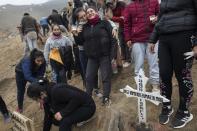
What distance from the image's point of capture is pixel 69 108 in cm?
587

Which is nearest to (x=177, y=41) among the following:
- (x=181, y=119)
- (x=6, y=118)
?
(x=181, y=119)

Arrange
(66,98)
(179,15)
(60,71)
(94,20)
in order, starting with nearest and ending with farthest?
(179,15)
(66,98)
(94,20)
(60,71)

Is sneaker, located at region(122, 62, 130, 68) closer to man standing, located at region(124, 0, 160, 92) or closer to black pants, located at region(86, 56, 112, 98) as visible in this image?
black pants, located at region(86, 56, 112, 98)

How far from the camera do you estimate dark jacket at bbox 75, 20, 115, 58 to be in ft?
21.2

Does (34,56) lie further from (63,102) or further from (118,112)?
(118,112)

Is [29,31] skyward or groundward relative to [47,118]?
skyward

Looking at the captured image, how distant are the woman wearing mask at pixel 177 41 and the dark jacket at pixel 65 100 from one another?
135 centimetres

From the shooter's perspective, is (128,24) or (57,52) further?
(57,52)

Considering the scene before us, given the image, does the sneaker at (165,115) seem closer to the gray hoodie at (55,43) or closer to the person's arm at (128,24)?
the person's arm at (128,24)

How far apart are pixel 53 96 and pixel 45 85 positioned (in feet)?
0.65

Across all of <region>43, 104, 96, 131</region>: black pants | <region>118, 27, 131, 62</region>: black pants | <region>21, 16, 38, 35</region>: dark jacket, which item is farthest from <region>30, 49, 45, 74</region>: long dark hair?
<region>21, 16, 38, 35</region>: dark jacket

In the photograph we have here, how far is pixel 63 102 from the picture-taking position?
5.93 m

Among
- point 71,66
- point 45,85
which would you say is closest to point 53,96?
point 45,85

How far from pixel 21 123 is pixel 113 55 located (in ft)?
6.21
